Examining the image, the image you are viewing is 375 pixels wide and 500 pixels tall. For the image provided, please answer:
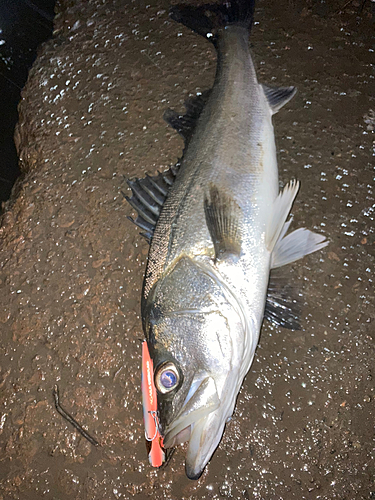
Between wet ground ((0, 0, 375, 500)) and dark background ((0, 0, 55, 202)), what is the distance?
0.48m

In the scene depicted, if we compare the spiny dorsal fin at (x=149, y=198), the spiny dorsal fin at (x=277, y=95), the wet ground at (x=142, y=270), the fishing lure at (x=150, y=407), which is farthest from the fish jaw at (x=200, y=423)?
the spiny dorsal fin at (x=277, y=95)

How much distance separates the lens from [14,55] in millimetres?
3699

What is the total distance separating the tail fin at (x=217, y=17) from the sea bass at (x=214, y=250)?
0.88 feet

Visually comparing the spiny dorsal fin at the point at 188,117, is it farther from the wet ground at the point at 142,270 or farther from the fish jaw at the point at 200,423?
the fish jaw at the point at 200,423

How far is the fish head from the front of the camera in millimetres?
1665

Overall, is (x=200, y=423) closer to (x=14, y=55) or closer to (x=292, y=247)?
(x=292, y=247)

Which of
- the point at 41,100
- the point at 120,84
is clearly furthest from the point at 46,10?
the point at 120,84

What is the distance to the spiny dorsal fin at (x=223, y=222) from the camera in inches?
75.3

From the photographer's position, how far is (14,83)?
3611 millimetres

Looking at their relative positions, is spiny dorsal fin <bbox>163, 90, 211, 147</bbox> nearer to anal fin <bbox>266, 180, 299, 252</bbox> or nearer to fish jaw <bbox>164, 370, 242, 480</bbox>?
Result: anal fin <bbox>266, 180, 299, 252</bbox>

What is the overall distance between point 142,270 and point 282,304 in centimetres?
103

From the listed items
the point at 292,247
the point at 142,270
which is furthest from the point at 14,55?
the point at 292,247

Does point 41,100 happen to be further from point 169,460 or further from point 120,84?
point 169,460

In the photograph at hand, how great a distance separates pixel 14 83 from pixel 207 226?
119 inches
